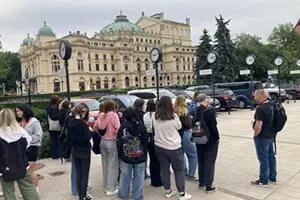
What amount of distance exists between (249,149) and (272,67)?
3378 cm

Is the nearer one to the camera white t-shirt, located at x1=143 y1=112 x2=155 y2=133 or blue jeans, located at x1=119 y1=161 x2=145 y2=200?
blue jeans, located at x1=119 y1=161 x2=145 y2=200

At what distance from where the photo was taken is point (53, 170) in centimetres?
630

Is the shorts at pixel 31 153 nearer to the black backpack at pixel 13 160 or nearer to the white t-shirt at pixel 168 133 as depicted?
the black backpack at pixel 13 160

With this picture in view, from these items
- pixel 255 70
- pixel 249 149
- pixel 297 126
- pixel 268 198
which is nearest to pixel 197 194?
pixel 268 198

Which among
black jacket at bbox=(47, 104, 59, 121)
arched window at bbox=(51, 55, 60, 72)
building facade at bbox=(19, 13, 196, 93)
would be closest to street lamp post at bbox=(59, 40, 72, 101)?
black jacket at bbox=(47, 104, 59, 121)

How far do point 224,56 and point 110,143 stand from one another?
34.0m

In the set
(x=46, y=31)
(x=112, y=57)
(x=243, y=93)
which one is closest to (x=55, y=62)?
(x=46, y=31)

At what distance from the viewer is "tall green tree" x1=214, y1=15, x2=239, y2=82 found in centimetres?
3522

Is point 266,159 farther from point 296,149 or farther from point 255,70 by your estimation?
point 255,70

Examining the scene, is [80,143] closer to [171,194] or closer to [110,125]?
[110,125]

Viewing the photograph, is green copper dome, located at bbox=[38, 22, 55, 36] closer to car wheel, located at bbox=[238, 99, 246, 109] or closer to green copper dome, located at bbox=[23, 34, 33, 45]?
green copper dome, located at bbox=[23, 34, 33, 45]

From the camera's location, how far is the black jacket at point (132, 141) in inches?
160

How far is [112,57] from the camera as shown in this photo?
92.2m

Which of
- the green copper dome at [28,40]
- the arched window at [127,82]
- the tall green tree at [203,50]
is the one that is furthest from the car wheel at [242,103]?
the green copper dome at [28,40]
